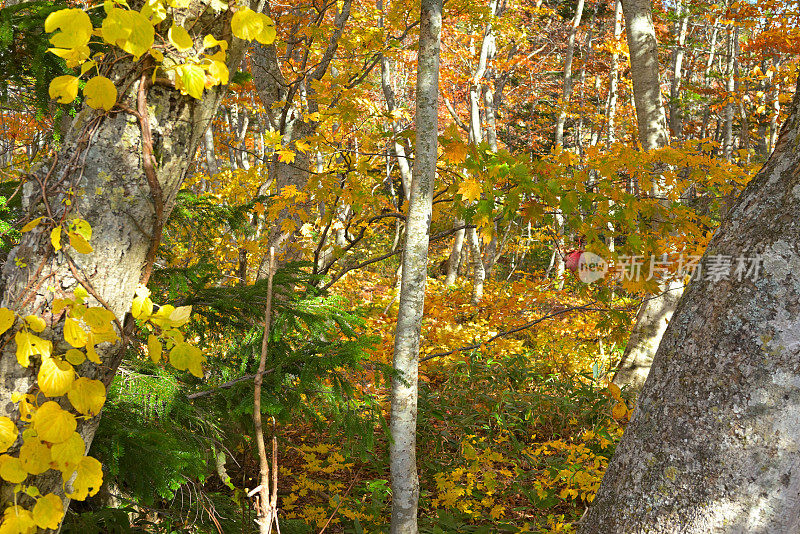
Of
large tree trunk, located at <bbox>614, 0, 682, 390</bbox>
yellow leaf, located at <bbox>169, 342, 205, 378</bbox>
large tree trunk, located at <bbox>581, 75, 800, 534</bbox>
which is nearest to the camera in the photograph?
yellow leaf, located at <bbox>169, 342, 205, 378</bbox>

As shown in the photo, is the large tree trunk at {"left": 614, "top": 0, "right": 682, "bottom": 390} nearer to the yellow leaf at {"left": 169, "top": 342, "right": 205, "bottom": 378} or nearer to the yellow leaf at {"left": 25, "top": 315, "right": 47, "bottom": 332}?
the yellow leaf at {"left": 169, "top": 342, "right": 205, "bottom": 378}

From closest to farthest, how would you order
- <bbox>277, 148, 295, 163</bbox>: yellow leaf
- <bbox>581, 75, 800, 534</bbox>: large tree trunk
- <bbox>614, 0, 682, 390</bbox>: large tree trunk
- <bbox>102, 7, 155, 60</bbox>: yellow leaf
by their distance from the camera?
1. <bbox>102, 7, 155, 60</bbox>: yellow leaf
2. <bbox>581, 75, 800, 534</bbox>: large tree trunk
3. <bbox>277, 148, 295, 163</bbox>: yellow leaf
4. <bbox>614, 0, 682, 390</bbox>: large tree trunk

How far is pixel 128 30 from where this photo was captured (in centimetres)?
92

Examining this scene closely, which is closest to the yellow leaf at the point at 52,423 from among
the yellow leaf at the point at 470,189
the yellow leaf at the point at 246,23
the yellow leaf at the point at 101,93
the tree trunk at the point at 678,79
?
the yellow leaf at the point at 101,93

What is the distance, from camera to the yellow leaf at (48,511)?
0.99 metres

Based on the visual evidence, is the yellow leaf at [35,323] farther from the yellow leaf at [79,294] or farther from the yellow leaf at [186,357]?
the yellow leaf at [186,357]

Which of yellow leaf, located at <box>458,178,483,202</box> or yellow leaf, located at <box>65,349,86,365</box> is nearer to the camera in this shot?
yellow leaf, located at <box>65,349,86,365</box>

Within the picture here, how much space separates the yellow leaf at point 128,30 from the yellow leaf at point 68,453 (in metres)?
0.75

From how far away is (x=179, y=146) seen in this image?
1154 millimetres

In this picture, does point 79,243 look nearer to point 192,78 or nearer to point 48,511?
point 192,78

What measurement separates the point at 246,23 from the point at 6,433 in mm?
920

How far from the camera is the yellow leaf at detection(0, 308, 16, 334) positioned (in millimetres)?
933

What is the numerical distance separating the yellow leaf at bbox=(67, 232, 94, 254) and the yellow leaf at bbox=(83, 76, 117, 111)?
25 centimetres

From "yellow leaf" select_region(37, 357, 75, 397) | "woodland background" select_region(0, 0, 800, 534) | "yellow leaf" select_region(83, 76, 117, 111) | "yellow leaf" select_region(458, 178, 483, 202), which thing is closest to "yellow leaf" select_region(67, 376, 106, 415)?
"yellow leaf" select_region(37, 357, 75, 397)
